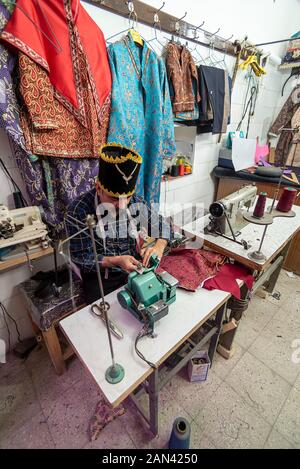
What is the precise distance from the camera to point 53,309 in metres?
1.32

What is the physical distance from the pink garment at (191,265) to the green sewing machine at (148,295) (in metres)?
0.16

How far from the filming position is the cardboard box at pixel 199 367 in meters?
1.39

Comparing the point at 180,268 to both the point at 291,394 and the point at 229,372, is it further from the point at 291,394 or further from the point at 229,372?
the point at 291,394

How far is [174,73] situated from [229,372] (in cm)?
221

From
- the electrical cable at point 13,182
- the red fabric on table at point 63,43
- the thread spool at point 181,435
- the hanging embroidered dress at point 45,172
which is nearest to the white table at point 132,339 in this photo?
the thread spool at point 181,435

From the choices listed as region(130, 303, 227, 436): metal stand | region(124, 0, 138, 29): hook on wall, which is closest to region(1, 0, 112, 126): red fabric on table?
A: region(124, 0, 138, 29): hook on wall

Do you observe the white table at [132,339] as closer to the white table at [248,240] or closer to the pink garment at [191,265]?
the pink garment at [191,265]

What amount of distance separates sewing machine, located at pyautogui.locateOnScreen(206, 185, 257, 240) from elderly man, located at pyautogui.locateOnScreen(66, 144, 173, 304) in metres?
0.30

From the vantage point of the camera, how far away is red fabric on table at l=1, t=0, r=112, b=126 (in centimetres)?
96

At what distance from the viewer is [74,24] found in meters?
1.07

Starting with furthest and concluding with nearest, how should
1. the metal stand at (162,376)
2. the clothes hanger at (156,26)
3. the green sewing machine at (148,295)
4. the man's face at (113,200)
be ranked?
the clothes hanger at (156,26), the man's face at (113,200), the metal stand at (162,376), the green sewing machine at (148,295)

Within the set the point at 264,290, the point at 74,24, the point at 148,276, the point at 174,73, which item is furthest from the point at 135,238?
the point at 264,290

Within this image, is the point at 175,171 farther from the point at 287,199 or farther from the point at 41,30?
the point at 41,30

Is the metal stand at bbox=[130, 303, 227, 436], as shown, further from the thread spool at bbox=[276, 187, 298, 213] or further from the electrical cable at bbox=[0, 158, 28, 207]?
the electrical cable at bbox=[0, 158, 28, 207]
